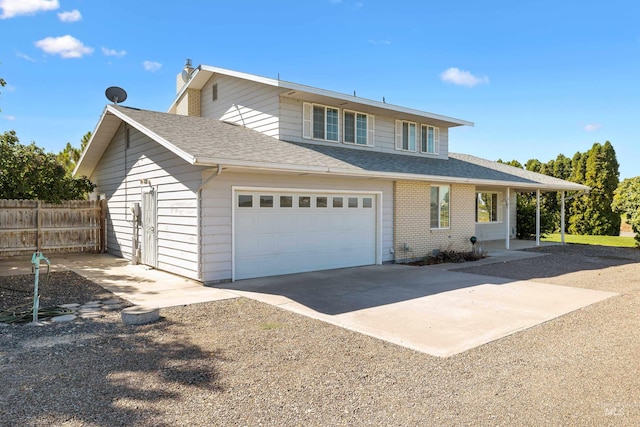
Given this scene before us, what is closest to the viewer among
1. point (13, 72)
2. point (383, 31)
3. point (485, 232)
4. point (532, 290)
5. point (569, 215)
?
point (532, 290)

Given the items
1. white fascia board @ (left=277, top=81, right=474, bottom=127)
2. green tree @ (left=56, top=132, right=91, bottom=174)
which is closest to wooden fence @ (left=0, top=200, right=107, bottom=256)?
green tree @ (left=56, top=132, right=91, bottom=174)

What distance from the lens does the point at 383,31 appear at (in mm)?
15266

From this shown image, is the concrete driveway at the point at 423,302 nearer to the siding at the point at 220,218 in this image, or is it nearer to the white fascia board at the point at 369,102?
the siding at the point at 220,218

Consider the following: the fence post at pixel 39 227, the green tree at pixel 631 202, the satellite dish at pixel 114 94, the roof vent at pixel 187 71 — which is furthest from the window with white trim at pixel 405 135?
the fence post at pixel 39 227

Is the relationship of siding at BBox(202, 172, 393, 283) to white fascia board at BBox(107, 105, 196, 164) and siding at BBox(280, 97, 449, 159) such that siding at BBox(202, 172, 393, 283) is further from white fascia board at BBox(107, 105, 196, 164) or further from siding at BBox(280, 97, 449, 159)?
siding at BBox(280, 97, 449, 159)

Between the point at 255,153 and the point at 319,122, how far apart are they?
4269 mm

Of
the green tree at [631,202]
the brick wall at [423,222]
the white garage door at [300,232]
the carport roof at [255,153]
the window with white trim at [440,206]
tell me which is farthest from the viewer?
the green tree at [631,202]

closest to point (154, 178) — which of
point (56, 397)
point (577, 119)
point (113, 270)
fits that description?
point (113, 270)

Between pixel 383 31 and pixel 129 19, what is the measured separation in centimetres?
891

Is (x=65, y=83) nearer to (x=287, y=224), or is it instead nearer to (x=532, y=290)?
(x=287, y=224)

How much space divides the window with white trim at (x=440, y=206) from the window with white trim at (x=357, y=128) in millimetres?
2893

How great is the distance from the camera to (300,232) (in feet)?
35.7

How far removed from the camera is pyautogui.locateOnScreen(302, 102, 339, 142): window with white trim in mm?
13117

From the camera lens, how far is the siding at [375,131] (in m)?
12.6
